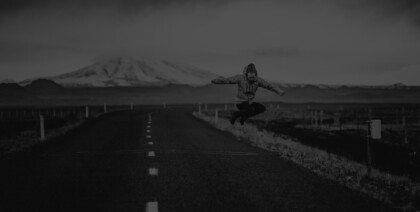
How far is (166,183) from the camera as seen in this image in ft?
31.9

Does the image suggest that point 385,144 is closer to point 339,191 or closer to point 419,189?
point 419,189

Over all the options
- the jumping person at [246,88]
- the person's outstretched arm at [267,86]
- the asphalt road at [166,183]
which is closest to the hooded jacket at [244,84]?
the jumping person at [246,88]

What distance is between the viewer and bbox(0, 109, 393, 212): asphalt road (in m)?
7.83

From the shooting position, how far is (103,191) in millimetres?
8953

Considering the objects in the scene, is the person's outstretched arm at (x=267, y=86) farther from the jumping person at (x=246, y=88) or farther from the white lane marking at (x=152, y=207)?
the white lane marking at (x=152, y=207)

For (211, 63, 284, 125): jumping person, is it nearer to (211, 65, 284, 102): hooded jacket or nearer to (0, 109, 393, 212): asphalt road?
(211, 65, 284, 102): hooded jacket

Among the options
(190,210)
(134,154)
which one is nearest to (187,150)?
(134,154)

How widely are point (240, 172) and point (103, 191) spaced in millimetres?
3408

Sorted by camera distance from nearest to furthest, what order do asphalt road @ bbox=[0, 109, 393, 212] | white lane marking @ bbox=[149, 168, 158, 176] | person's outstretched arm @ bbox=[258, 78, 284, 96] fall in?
asphalt road @ bbox=[0, 109, 393, 212]
person's outstretched arm @ bbox=[258, 78, 284, 96]
white lane marking @ bbox=[149, 168, 158, 176]

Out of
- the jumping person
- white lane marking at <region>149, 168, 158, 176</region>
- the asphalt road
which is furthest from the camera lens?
white lane marking at <region>149, 168, 158, 176</region>

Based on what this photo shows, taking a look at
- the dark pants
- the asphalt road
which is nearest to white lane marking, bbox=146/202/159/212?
the asphalt road

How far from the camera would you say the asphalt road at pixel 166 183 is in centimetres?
783

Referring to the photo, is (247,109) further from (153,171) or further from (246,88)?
(153,171)

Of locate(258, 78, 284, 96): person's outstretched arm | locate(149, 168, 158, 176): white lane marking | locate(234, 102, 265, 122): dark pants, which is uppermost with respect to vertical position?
locate(258, 78, 284, 96): person's outstretched arm
